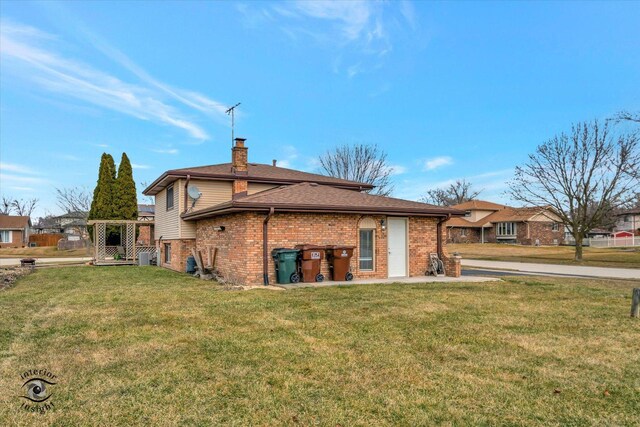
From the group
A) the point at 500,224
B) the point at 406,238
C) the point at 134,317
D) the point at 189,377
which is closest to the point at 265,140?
the point at 406,238

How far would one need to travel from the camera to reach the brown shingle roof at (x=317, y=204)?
12.4 meters

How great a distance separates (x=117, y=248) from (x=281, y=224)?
59.7ft

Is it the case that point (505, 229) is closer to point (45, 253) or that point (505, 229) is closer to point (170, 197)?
point (170, 197)

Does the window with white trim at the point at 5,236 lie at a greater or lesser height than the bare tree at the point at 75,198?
lesser

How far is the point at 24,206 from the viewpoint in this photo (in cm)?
6900

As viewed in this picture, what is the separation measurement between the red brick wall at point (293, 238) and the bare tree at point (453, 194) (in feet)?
175

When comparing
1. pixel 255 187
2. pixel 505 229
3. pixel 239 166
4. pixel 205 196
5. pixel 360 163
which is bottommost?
pixel 505 229

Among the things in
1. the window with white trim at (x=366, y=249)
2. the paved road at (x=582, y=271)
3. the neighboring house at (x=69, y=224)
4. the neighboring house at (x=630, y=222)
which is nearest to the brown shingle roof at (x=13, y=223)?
the neighboring house at (x=69, y=224)

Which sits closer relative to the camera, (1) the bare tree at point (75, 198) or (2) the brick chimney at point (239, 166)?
(2) the brick chimney at point (239, 166)

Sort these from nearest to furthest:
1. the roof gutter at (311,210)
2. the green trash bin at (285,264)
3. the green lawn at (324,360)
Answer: the green lawn at (324,360), the roof gutter at (311,210), the green trash bin at (285,264)

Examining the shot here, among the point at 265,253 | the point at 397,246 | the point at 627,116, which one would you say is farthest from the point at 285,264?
the point at 627,116

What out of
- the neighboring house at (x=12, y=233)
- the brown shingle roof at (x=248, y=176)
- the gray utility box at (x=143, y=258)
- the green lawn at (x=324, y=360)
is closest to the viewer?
the green lawn at (x=324, y=360)

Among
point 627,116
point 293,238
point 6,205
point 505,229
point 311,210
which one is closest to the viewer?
point 311,210

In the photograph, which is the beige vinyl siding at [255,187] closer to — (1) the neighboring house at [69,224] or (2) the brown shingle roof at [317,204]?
(2) the brown shingle roof at [317,204]
